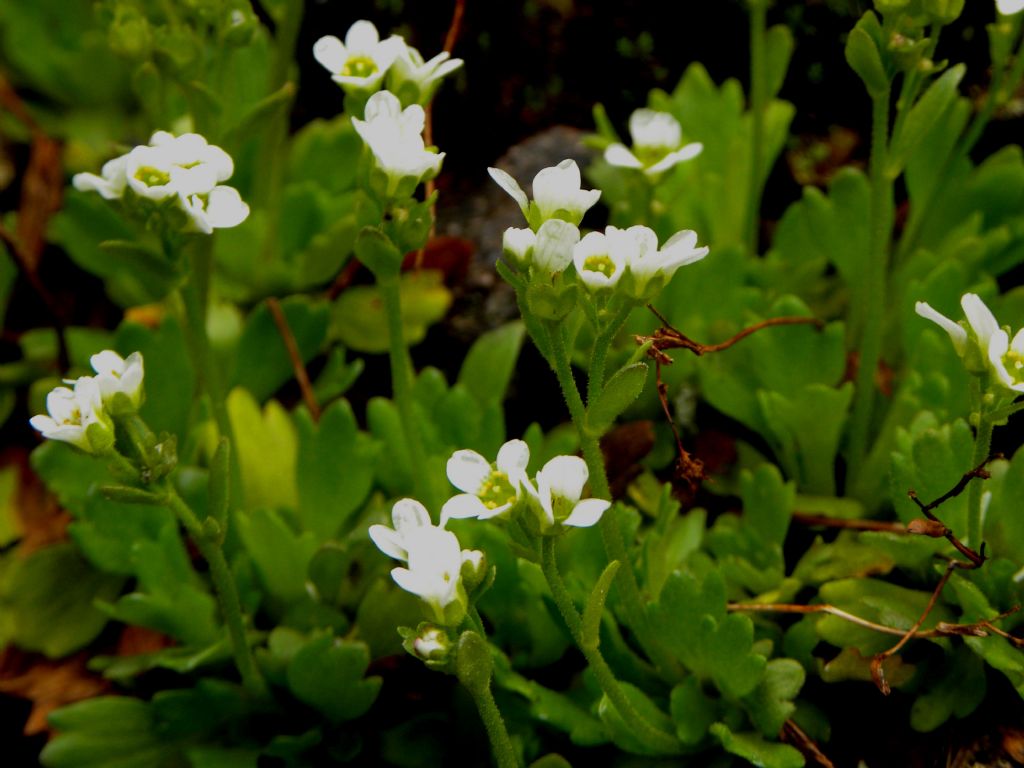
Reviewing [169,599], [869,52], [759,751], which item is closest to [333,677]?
[169,599]

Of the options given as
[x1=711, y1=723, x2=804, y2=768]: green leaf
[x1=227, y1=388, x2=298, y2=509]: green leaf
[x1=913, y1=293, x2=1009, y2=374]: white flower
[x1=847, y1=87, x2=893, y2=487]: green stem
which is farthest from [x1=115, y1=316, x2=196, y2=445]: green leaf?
[x1=913, y1=293, x2=1009, y2=374]: white flower

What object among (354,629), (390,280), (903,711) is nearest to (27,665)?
(354,629)

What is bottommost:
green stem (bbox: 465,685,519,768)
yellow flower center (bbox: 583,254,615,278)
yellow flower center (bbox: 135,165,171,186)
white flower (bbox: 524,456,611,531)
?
green stem (bbox: 465,685,519,768)

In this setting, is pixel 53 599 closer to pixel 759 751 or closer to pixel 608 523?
pixel 608 523

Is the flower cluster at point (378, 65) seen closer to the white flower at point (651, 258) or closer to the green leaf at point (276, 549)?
the white flower at point (651, 258)

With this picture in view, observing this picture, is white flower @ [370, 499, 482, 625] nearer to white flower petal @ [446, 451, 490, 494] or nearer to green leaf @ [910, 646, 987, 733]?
white flower petal @ [446, 451, 490, 494]

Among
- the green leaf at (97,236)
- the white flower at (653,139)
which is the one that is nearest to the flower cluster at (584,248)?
the white flower at (653,139)
